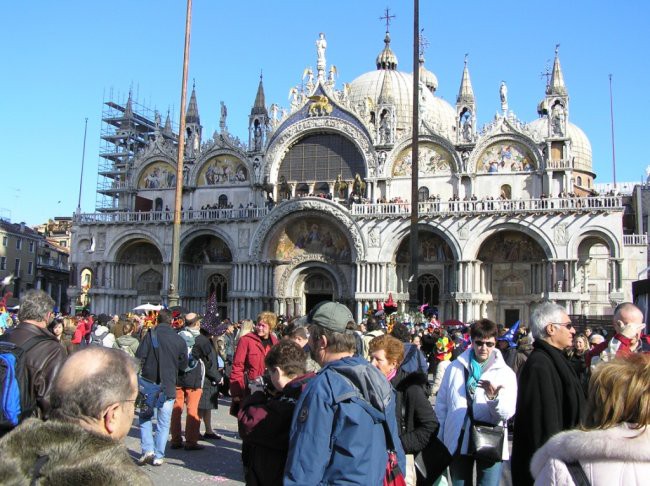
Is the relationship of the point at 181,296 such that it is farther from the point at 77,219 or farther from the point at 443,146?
the point at 443,146

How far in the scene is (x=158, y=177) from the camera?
146 ft

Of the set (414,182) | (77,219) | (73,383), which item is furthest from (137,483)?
(77,219)

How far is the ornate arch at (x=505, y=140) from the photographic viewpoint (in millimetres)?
36397

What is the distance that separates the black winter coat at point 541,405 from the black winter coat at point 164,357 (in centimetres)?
591

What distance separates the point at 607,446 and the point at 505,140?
117 ft

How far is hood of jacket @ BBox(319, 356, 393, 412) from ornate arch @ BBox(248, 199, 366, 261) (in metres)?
32.2

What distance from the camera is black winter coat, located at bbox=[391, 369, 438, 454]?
19.3 feet

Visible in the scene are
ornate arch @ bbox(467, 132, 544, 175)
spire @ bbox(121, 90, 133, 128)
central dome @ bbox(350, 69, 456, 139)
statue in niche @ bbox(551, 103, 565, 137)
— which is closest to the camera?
statue in niche @ bbox(551, 103, 565, 137)

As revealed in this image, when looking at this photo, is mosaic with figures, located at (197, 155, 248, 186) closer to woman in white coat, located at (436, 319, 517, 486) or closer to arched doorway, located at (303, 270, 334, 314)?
arched doorway, located at (303, 270, 334, 314)

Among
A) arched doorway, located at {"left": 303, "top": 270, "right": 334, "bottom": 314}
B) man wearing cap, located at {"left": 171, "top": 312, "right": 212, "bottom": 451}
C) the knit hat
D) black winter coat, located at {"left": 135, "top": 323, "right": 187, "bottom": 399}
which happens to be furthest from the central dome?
the knit hat

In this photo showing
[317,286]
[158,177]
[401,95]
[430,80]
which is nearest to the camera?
[317,286]

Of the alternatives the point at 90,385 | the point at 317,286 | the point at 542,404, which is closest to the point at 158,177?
the point at 317,286

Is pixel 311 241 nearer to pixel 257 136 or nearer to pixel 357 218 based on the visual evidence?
pixel 357 218

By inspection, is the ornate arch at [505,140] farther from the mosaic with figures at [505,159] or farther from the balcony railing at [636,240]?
the balcony railing at [636,240]
